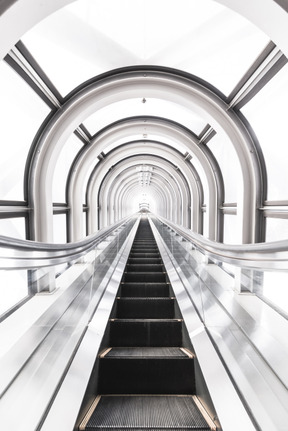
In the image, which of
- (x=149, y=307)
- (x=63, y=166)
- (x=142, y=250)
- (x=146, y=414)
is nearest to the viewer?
(x=146, y=414)

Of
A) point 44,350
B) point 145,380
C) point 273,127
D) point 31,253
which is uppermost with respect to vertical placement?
point 273,127

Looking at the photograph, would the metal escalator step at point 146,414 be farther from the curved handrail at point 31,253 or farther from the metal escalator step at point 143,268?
the metal escalator step at point 143,268

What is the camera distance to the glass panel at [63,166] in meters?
8.10

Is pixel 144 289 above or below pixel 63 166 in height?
below

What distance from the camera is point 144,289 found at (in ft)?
14.0

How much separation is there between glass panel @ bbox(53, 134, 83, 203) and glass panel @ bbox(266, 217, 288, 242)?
5.76 meters

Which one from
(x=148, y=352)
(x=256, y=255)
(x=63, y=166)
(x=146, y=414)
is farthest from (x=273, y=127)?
(x=63, y=166)

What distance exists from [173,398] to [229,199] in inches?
261

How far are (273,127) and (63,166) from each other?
6035 millimetres

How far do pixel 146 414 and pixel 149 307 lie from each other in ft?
5.49

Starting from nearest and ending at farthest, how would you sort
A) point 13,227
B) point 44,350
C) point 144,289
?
1. point 44,350
2. point 144,289
3. point 13,227

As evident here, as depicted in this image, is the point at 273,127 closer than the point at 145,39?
No

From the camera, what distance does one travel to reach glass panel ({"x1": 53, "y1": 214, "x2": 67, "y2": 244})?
7952 mm

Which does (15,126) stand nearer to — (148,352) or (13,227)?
(13,227)
